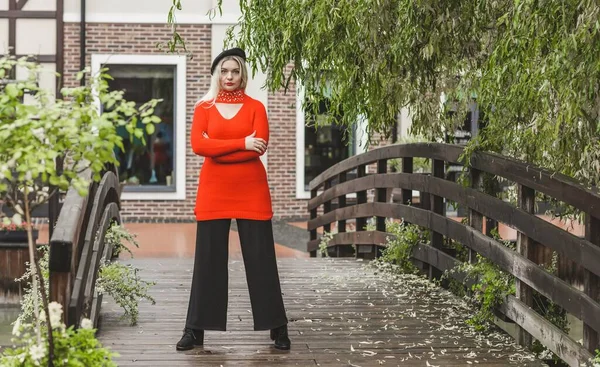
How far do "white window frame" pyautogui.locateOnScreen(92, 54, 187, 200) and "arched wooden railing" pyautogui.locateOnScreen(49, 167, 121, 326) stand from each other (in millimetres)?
12254

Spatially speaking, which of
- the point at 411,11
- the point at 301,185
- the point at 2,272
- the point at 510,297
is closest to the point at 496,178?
the point at 510,297

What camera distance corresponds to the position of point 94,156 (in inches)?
163

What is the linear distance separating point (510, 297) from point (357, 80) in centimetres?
186

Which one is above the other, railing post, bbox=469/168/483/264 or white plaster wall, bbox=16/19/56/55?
white plaster wall, bbox=16/19/56/55

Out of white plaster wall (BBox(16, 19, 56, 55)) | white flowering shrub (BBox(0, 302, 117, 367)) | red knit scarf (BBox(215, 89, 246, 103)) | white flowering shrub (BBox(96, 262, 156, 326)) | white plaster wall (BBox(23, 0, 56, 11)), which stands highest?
white plaster wall (BBox(23, 0, 56, 11))

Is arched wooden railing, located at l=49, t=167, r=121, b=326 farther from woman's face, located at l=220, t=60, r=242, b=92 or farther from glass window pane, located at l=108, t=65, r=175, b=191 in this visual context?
glass window pane, located at l=108, t=65, r=175, b=191

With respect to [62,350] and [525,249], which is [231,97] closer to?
[525,249]

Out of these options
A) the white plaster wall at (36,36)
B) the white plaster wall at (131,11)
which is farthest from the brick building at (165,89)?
the white plaster wall at (36,36)

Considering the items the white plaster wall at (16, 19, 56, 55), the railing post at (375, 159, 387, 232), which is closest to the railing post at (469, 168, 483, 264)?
the railing post at (375, 159, 387, 232)

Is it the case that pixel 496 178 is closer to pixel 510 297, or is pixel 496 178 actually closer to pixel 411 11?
pixel 510 297

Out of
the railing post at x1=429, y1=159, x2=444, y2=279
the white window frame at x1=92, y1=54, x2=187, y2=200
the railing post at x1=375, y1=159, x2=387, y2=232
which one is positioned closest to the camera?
the railing post at x1=429, y1=159, x2=444, y2=279

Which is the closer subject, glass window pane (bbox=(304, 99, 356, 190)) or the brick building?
the brick building

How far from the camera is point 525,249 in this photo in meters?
6.77

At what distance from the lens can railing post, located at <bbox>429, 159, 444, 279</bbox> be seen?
895cm
